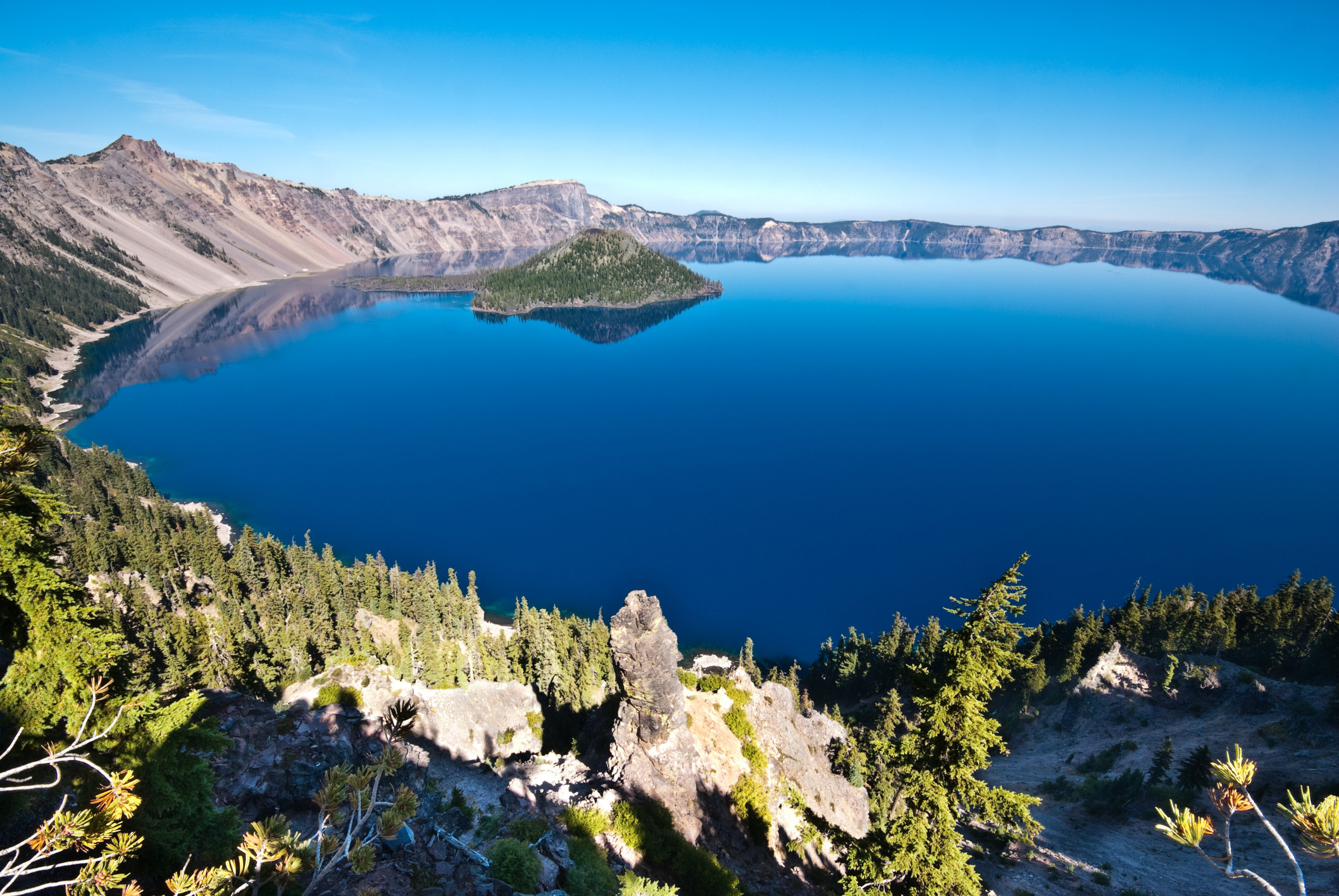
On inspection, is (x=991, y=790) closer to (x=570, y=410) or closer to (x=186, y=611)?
(x=186, y=611)

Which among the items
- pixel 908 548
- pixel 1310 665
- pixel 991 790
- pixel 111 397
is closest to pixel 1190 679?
pixel 1310 665

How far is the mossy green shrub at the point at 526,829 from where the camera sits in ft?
88.8

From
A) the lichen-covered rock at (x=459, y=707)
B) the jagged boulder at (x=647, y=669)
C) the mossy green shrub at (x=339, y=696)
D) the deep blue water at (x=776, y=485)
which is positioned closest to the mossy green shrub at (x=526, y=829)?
the jagged boulder at (x=647, y=669)

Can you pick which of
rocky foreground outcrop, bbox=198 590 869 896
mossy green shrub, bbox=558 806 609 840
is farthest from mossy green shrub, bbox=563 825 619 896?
mossy green shrub, bbox=558 806 609 840

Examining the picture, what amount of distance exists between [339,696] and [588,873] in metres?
30.5

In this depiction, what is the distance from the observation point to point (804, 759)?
44.8 m

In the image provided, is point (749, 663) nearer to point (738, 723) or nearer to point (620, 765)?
point (738, 723)

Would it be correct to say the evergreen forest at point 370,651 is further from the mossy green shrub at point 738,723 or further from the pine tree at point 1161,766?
the pine tree at point 1161,766

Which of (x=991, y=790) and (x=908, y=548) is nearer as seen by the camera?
(x=991, y=790)

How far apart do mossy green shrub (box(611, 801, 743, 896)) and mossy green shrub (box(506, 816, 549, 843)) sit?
4.73 m

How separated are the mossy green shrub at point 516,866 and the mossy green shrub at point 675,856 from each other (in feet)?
30.8

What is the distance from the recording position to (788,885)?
111ft

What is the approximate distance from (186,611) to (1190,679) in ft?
368

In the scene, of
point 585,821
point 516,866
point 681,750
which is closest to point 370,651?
point 681,750
